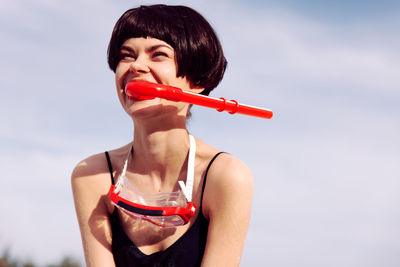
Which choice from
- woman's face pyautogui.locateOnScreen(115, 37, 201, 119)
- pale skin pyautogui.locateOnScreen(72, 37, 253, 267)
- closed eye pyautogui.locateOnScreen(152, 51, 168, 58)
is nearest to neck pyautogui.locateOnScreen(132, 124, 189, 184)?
pale skin pyautogui.locateOnScreen(72, 37, 253, 267)

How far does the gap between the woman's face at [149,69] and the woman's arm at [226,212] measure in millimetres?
606

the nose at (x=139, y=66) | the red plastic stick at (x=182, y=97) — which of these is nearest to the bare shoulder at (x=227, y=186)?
the red plastic stick at (x=182, y=97)

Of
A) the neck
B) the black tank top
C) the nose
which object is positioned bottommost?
the black tank top

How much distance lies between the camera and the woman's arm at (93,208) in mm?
3853

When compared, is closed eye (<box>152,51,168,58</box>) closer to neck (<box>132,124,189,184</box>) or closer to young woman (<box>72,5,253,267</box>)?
young woman (<box>72,5,253,267</box>)

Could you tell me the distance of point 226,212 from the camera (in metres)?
3.46

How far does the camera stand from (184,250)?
3521mm

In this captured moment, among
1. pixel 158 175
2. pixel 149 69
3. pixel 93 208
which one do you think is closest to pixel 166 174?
pixel 158 175

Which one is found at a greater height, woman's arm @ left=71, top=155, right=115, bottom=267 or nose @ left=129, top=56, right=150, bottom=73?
nose @ left=129, top=56, right=150, bottom=73

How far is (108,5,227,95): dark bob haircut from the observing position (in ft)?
11.3

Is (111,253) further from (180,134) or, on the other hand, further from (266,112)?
(266,112)

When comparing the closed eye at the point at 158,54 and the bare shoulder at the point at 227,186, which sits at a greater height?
the closed eye at the point at 158,54

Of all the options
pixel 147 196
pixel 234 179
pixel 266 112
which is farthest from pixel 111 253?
pixel 266 112

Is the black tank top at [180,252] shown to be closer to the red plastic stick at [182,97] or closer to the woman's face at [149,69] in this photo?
the red plastic stick at [182,97]
